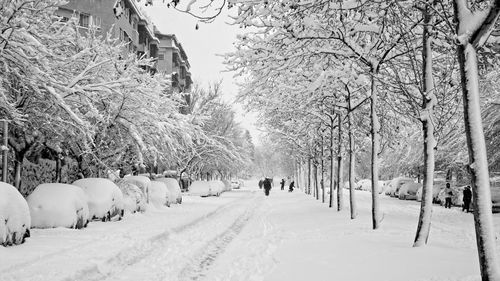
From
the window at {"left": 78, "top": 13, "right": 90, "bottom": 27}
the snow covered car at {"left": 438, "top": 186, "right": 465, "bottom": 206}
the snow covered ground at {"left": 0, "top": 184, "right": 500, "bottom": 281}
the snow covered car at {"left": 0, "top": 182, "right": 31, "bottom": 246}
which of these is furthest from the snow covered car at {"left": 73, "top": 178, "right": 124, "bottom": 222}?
the snow covered car at {"left": 438, "top": 186, "right": 465, "bottom": 206}

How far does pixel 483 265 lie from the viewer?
5.04 meters

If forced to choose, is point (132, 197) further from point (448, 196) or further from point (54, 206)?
point (448, 196)

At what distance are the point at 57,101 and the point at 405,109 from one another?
9757mm

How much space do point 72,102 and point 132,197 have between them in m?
6.24

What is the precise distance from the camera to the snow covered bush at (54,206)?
12.9 m

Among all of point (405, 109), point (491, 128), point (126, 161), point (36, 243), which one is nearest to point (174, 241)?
point (36, 243)

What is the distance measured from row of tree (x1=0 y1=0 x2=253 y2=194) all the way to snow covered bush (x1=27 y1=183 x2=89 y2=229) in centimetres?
176

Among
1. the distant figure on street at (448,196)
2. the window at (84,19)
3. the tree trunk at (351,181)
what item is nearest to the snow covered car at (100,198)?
the tree trunk at (351,181)

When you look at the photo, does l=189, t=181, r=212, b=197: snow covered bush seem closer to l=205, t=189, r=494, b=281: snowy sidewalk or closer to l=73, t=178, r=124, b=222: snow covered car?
l=73, t=178, r=124, b=222: snow covered car

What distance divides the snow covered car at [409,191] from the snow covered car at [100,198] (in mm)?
29463

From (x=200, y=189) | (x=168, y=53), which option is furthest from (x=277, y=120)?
(x=168, y=53)

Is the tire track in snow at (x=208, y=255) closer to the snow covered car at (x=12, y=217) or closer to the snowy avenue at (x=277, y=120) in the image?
the snowy avenue at (x=277, y=120)

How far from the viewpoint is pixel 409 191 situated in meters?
39.9

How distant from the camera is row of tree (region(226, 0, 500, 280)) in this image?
16.9ft
